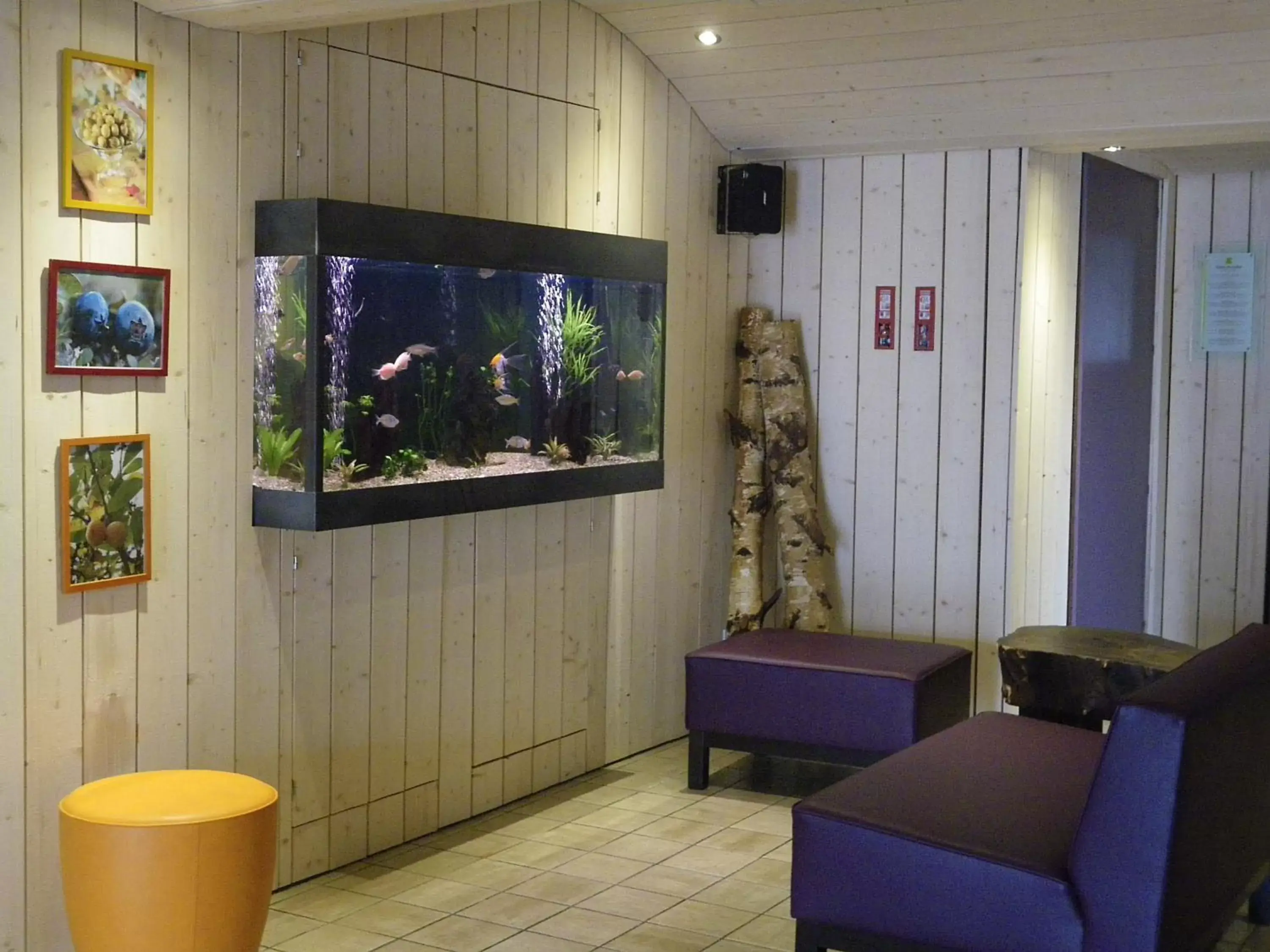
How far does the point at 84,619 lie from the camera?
3.38 m

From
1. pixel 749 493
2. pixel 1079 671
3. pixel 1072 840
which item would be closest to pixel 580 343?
pixel 749 493

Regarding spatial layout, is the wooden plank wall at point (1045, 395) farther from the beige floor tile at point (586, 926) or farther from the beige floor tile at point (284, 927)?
the beige floor tile at point (284, 927)

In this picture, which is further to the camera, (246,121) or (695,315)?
(695,315)

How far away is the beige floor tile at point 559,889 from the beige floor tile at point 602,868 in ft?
0.10

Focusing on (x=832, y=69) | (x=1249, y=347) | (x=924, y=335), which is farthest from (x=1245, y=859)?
(x=1249, y=347)

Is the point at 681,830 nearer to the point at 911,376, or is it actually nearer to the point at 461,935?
the point at 461,935

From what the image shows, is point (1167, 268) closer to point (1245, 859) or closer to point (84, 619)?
point (1245, 859)

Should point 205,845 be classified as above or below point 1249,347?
below

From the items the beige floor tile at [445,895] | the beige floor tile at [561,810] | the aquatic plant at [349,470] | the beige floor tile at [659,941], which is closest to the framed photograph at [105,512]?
the aquatic plant at [349,470]

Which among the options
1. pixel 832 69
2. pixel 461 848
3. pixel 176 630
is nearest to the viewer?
pixel 176 630

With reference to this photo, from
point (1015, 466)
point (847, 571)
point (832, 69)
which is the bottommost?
point (847, 571)

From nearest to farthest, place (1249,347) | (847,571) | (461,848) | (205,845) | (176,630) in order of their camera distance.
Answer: (205,845)
(176,630)
(461,848)
(847,571)
(1249,347)

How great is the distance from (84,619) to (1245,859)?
2845mm

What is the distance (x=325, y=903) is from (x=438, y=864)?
0.43 metres
